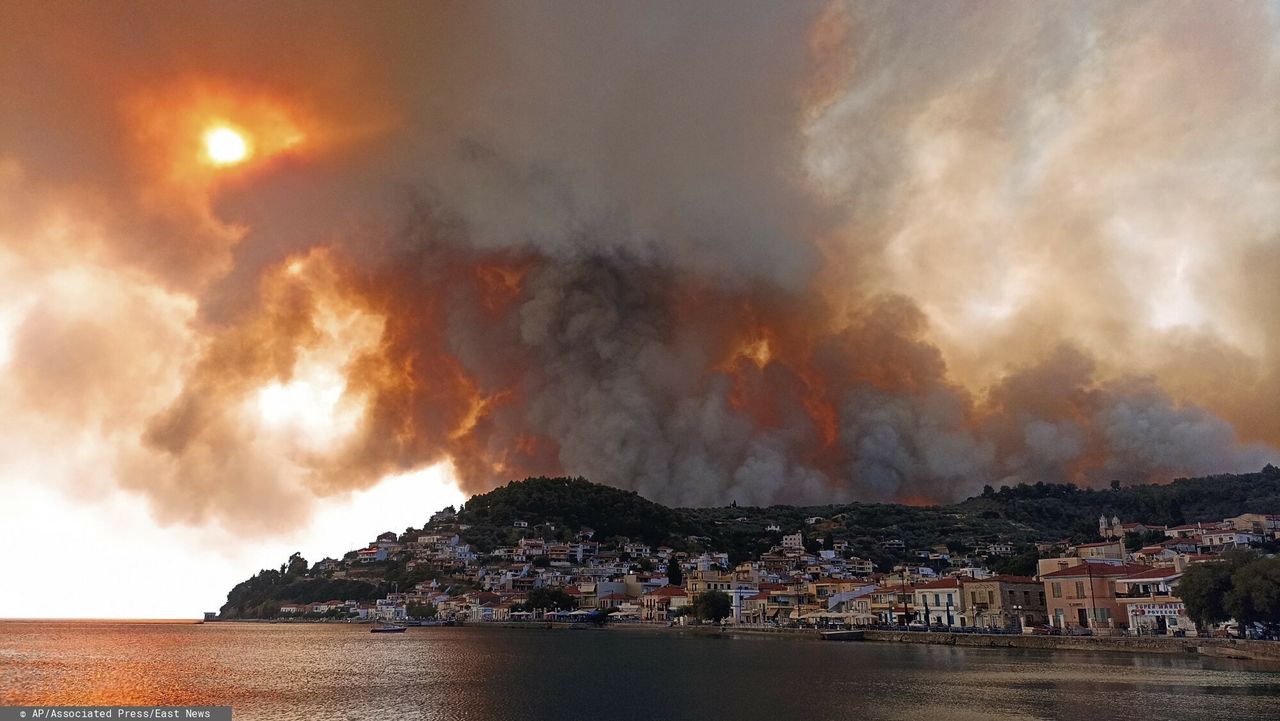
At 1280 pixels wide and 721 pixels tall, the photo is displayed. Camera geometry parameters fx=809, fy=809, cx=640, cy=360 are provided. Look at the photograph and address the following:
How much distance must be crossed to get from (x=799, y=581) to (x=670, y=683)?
58.0 metres

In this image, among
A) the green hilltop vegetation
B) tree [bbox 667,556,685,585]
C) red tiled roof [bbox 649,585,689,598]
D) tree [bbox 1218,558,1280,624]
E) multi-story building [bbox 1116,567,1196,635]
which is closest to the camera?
tree [bbox 1218,558,1280,624]

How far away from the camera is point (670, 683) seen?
3219 cm

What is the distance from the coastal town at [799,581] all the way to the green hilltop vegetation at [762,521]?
1172 millimetres

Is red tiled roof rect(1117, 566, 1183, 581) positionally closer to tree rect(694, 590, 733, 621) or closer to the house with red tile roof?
tree rect(694, 590, 733, 621)

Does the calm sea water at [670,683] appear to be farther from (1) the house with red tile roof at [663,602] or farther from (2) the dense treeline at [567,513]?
(2) the dense treeline at [567,513]

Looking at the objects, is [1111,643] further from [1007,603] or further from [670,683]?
[670,683]

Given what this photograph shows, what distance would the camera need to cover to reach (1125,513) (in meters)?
124

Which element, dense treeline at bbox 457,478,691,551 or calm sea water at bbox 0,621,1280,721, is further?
dense treeline at bbox 457,478,691,551

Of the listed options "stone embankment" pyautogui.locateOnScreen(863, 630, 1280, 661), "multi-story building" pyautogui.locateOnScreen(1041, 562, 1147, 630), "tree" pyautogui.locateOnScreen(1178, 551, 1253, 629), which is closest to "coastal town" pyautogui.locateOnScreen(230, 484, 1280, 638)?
"multi-story building" pyautogui.locateOnScreen(1041, 562, 1147, 630)

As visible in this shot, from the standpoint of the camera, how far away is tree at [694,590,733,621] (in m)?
79.8

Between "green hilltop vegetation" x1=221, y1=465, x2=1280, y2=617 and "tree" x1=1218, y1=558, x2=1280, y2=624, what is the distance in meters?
73.7

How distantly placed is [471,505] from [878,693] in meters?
126

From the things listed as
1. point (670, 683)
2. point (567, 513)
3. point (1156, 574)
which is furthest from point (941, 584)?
point (567, 513)

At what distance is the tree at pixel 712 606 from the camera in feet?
262
